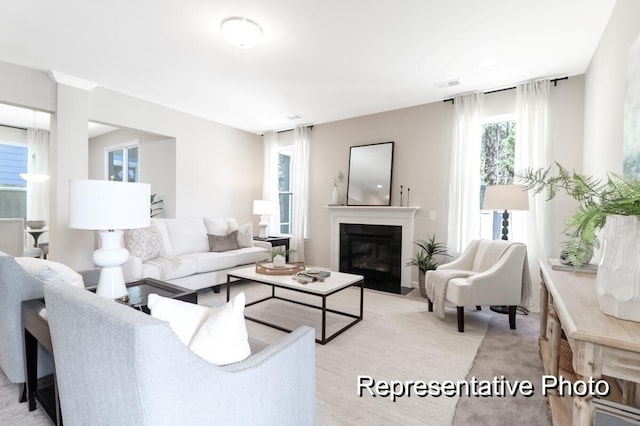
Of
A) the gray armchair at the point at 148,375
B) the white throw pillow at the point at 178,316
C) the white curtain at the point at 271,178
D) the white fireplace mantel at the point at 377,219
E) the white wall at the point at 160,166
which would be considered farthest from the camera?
the white curtain at the point at 271,178

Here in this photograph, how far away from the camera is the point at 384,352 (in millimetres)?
2391

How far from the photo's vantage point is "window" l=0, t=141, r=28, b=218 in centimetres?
593

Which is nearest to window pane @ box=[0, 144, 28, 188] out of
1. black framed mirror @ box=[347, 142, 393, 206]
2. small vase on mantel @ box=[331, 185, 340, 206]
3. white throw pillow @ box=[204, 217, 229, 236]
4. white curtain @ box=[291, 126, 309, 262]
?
white throw pillow @ box=[204, 217, 229, 236]

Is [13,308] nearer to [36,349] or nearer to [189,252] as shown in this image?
[36,349]

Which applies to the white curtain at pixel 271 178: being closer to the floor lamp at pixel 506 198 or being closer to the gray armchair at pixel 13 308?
the floor lamp at pixel 506 198

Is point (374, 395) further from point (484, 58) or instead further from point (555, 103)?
point (555, 103)

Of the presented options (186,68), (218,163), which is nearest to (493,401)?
(186,68)

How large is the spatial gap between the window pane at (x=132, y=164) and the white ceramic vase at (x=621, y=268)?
6732 mm

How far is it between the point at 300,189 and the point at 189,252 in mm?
2159

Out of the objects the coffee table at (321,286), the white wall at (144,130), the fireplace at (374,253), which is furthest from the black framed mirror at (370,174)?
the white wall at (144,130)

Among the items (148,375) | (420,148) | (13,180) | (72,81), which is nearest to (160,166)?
(72,81)

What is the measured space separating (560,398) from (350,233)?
137 inches

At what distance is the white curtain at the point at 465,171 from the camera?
12.6 ft

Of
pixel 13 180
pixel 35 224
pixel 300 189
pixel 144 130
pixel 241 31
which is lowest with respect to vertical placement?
pixel 35 224
